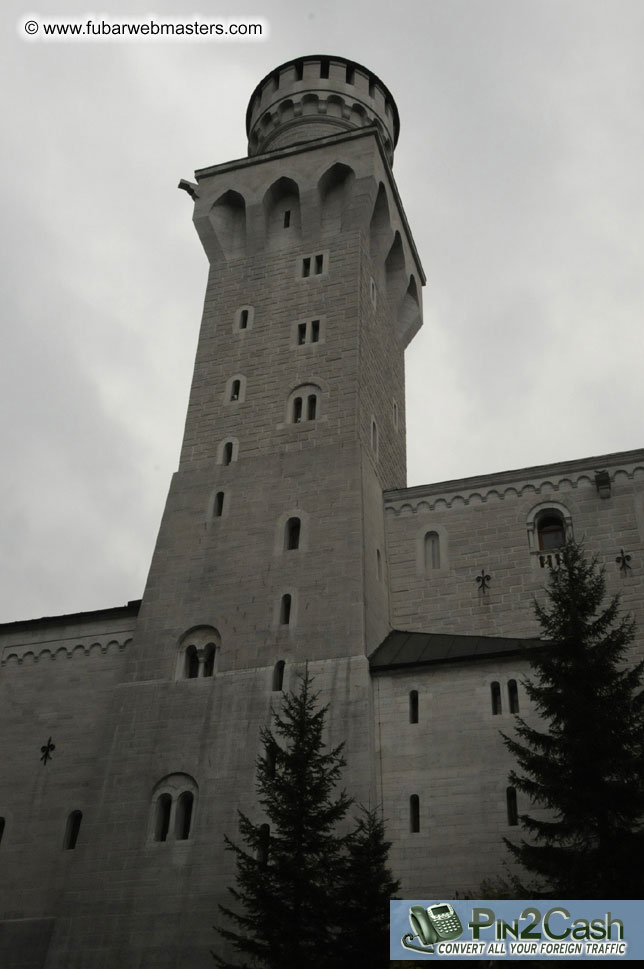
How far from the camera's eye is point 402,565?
1011 inches

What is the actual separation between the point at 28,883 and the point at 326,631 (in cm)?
872

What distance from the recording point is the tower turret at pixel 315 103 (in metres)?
35.5

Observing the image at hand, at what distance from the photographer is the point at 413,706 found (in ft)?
70.8

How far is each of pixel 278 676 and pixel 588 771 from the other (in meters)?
8.63

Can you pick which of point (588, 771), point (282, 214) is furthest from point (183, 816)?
point (282, 214)

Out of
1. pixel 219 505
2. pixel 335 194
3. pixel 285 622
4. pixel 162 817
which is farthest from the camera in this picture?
pixel 335 194

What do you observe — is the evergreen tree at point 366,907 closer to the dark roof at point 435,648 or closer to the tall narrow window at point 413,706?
the tall narrow window at point 413,706

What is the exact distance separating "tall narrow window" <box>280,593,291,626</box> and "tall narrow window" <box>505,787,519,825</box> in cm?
632

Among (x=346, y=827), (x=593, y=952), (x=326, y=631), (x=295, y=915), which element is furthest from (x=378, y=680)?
(x=593, y=952)

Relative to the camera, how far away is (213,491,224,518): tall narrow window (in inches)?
1019

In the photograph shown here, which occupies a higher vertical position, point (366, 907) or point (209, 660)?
point (209, 660)

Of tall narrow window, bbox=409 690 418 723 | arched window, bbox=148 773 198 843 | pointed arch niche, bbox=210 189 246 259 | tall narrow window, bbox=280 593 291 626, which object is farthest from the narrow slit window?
pointed arch niche, bbox=210 189 246 259

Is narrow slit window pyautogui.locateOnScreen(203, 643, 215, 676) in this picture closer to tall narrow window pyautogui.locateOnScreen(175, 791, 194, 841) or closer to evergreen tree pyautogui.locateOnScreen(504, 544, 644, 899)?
tall narrow window pyautogui.locateOnScreen(175, 791, 194, 841)

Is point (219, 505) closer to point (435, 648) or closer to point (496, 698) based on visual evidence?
point (435, 648)
